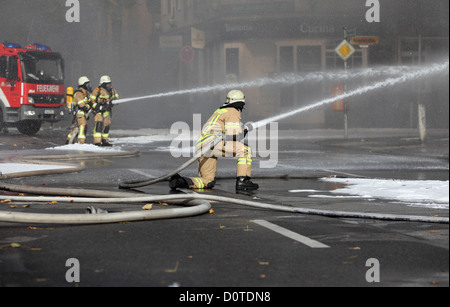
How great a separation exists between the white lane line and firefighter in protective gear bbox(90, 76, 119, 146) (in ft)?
43.5

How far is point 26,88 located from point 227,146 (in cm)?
1835

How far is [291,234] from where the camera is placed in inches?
306

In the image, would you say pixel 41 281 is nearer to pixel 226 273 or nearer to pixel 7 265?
pixel 7 265

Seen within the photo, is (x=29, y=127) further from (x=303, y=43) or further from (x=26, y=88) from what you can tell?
(x=303, y=43)

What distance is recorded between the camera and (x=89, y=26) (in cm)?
5712

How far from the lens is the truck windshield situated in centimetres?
2909

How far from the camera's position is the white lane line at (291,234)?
23.6 ft
